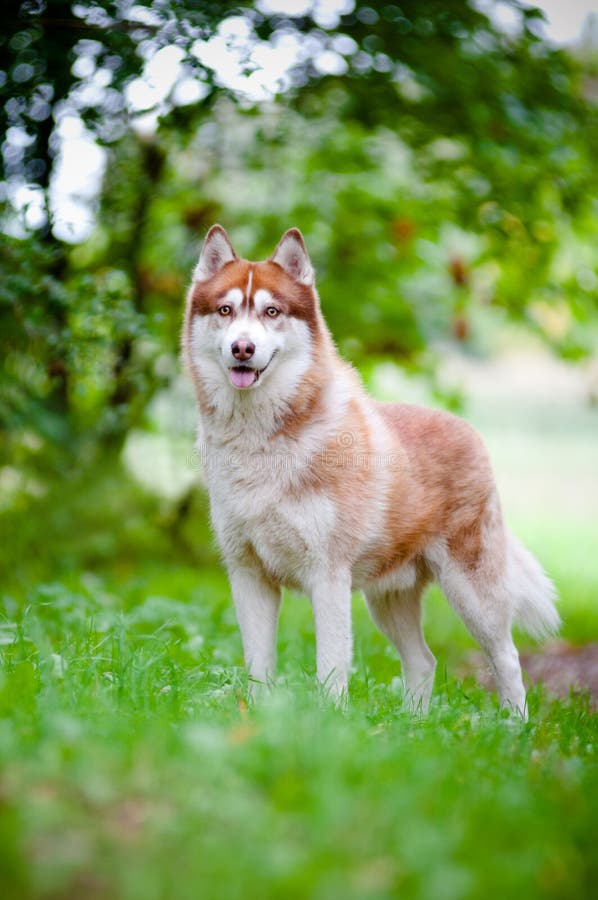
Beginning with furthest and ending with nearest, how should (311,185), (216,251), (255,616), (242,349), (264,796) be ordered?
(311,185) < (216,251) < (255,616) < (242,349) < (264,796)

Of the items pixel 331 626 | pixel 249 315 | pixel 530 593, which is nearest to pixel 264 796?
pixel 331 626

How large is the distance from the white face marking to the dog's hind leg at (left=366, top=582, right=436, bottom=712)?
60.1 inches

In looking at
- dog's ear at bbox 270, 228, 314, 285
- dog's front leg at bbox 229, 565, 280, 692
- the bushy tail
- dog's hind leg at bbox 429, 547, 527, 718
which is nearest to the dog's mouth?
dog's ear at bbox 270, 228, 314, 285

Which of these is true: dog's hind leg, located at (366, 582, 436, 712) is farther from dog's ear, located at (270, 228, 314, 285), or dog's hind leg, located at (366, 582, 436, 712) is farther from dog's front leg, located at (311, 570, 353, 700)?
dog's ear, located at (270, 228, 314, 285)

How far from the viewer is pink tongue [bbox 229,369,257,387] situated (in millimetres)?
3719

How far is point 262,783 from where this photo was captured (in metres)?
2.31

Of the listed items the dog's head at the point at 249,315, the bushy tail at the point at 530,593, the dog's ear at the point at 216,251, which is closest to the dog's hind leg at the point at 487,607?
the bushy tail at the point at 530,593

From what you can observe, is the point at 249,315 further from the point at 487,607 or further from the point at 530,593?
the point at 530,593

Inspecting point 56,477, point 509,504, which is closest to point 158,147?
point 56,477

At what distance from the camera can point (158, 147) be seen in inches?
301

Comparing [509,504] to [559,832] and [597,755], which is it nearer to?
[597,755]

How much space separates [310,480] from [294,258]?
39.0 inches

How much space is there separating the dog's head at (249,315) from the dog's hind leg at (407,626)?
1342 mm

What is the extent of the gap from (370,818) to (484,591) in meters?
2.36
